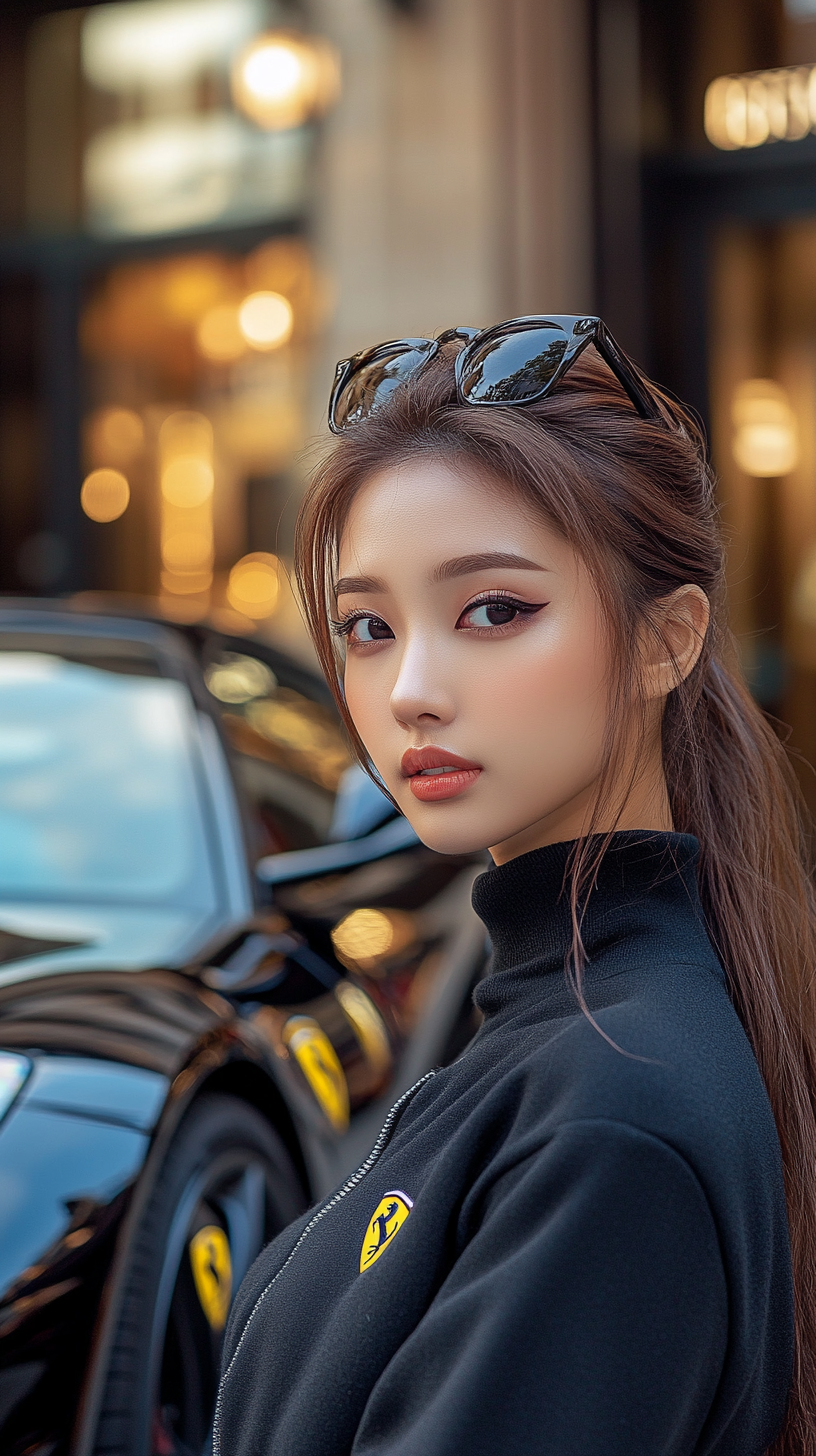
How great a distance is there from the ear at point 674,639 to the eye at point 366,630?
0.18 m

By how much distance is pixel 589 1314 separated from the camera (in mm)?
680

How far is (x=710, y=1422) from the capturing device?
0.78 meters

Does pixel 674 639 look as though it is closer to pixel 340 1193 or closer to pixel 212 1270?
pixel 340 1193

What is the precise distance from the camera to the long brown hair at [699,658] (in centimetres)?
92

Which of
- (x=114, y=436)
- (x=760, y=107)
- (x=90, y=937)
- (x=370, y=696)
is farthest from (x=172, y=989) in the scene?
(x=114, y=436)

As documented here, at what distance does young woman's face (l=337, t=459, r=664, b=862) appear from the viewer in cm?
91

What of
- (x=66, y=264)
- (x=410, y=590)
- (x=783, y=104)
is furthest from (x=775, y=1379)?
(x=66, y=264)

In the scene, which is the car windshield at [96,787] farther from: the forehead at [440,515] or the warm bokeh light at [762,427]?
the warm bokeh light at [762,427]

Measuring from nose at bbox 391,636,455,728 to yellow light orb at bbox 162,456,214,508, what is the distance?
7.34 metres

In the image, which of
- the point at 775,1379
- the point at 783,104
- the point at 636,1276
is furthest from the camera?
the point at 783,104

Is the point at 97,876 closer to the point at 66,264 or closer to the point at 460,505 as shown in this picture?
the point at 460,505

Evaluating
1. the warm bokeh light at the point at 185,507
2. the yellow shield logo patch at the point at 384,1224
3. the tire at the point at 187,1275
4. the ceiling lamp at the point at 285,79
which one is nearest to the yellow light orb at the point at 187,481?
the warm bokeh light at the point at 185,507

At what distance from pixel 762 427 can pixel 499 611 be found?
5934 mm

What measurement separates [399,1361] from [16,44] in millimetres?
8262
